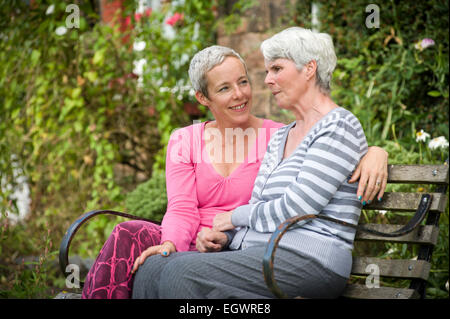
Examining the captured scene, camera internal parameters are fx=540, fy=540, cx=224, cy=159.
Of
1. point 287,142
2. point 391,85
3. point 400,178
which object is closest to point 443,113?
point 391,85

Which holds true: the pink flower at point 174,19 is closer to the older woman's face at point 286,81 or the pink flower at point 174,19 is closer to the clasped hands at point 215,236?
the older woman's face at point 286,81

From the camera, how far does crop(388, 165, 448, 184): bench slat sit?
2363 mm

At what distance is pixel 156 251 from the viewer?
7.43 ft

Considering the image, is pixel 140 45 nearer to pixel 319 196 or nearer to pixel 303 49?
pixel 303 49

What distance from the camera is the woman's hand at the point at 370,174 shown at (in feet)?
6.77

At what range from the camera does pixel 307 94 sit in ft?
7.38

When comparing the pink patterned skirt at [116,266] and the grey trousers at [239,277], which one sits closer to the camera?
the grey trousers at [239,277]

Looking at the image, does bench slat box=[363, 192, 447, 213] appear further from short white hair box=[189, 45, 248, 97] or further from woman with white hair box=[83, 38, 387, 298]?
short white hair box=[189, 45, 248, 97]

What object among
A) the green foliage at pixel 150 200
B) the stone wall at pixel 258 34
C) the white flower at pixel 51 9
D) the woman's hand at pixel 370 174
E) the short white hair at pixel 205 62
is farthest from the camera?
the stone wall at pixel 258 34

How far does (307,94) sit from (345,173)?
41cm

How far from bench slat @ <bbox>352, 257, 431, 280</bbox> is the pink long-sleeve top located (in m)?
0.60

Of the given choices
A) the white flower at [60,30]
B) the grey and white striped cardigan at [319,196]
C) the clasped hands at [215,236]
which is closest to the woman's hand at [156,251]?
the clasped hands at [215,236]

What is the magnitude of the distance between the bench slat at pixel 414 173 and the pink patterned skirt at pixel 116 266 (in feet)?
3.74
